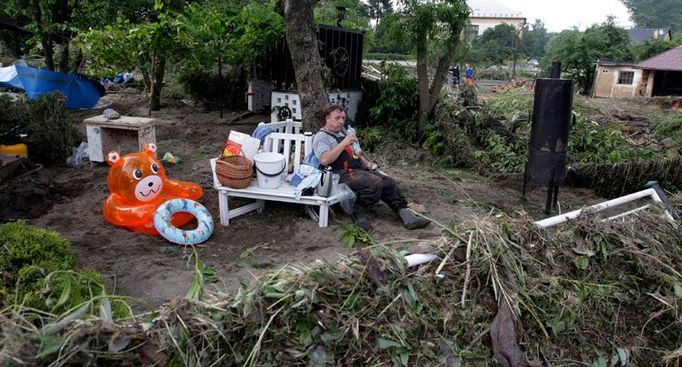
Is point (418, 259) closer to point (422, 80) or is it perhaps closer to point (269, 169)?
point (269, 169)

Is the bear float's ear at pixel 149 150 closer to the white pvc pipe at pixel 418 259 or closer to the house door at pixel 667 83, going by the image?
the white pvc pipe at pixel 418 259

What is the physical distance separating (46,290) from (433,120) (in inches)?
314

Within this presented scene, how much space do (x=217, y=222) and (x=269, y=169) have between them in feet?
2.62

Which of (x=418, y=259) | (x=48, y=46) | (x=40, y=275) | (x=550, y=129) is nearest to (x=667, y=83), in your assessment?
(x=550, y=129)

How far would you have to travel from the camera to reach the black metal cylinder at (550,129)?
228 inches

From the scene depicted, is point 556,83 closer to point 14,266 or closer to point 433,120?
point 433,120

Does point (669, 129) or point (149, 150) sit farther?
point (669, 129)

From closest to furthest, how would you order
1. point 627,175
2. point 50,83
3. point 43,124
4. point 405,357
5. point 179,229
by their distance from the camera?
1. point 405,357
2. point 179,229
3. point 43,124
4. point 627,175
5. point 50,83

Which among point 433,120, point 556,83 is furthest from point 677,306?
point 433,120

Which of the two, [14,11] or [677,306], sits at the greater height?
[14,11]

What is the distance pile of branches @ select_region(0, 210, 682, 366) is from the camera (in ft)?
6.16

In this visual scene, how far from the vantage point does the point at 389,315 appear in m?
2.34

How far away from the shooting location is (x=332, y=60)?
9852mm

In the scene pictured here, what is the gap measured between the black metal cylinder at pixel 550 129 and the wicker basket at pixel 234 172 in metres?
3.46
